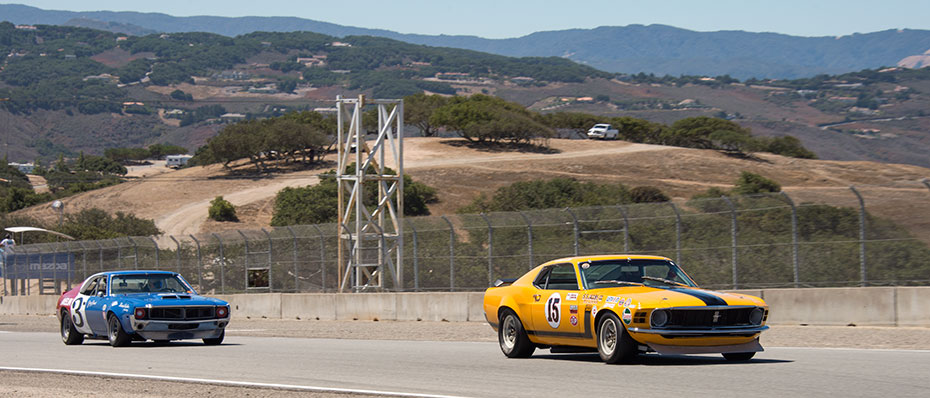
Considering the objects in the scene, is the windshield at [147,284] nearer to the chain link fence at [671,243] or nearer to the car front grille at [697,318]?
the chain link fence at [671,243]

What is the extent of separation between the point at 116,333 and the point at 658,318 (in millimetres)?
9952

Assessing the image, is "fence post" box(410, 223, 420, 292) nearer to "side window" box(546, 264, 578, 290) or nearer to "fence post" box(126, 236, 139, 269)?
"fence post" box(126, 236, 139, 269)

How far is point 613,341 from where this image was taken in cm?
1252

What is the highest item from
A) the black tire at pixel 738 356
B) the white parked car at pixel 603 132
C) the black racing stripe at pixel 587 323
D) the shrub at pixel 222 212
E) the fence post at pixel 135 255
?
the white parked car at pixel 603 132

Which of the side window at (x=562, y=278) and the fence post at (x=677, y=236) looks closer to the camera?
the side window at (x=562, y=278)


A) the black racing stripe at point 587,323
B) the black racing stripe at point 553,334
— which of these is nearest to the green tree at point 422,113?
the black racing stripe at point 553,334

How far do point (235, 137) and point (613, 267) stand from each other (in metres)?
81.4

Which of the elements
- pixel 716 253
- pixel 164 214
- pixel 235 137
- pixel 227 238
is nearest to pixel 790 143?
pixel 235 137

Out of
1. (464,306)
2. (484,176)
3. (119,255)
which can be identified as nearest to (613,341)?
(464,306)

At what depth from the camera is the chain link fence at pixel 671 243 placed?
18.3 m

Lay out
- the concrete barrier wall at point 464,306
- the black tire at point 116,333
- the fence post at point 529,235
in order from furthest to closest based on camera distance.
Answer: the fence post at point 529,235 → the black tire at point 116,333 → the concrete barrier wall at point 464,306

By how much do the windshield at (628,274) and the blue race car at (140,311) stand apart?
7.61 metres

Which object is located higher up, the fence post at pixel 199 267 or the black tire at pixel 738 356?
the black tire at pixel 738 356

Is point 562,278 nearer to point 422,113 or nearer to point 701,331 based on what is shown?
point 701,331
